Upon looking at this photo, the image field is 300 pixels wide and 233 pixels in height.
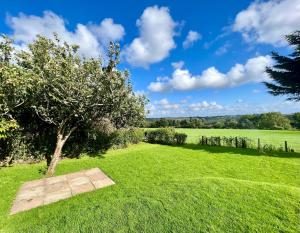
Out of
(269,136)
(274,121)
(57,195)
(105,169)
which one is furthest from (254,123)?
(57,195)

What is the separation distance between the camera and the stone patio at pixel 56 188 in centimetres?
691

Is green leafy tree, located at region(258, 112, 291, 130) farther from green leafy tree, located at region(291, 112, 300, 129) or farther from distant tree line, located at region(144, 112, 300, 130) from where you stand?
green leafy tree, located at region(291, 112, 300, 129)

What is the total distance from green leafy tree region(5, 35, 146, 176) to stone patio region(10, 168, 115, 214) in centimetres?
132

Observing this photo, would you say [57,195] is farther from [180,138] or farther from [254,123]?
[254,123]

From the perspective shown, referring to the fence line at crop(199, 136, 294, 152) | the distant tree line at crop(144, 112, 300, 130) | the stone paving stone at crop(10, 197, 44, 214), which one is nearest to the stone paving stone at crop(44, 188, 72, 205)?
the stone paving stone at crop(10, 197, 44, 214)

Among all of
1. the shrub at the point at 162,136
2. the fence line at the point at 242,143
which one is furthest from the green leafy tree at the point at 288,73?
the shrub at the point at 162,136

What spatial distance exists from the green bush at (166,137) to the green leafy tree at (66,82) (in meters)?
11.3

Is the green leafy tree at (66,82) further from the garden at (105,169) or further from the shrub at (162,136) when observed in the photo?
the shrub at (162,136)

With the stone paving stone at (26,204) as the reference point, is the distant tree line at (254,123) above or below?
above

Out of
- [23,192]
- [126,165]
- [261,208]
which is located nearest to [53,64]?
[23,192]

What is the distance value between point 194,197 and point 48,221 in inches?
167

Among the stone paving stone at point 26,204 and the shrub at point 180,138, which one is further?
the shrub at point 180,138

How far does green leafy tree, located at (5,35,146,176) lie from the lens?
9633mm

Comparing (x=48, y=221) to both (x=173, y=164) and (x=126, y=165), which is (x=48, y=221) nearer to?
(x=126, y=165)
